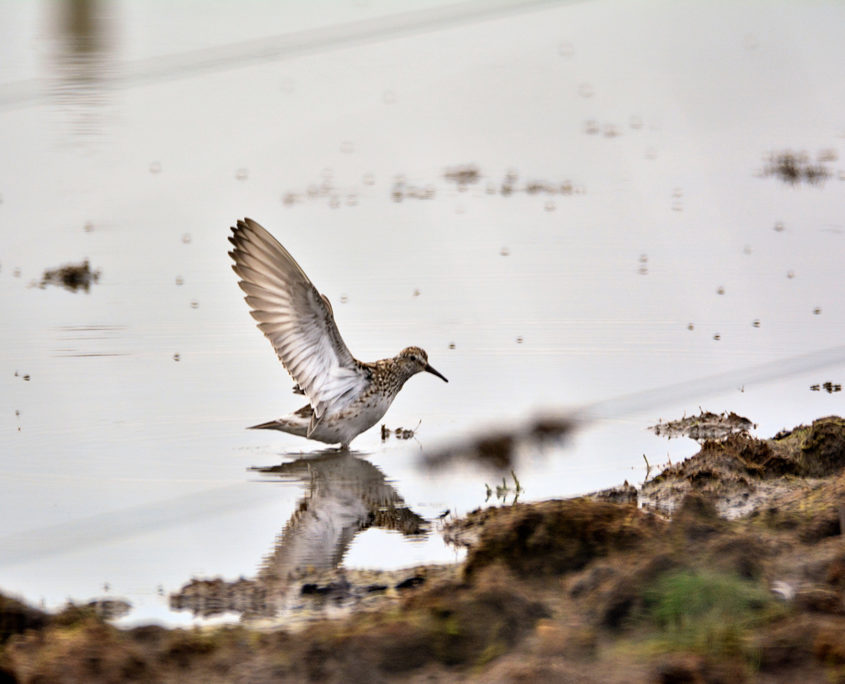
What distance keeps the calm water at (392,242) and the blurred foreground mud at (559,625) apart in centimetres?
93

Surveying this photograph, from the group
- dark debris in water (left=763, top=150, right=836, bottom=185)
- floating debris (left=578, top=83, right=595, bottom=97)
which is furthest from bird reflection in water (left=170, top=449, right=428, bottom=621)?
floating debris (left=578, top=83, right=595, bottom=97)

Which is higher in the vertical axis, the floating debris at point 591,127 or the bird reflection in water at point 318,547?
the floating debris at point 591,127

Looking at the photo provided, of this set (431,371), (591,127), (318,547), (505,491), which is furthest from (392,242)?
(318,547)

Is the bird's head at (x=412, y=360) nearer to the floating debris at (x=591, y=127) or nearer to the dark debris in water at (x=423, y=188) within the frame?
the dark debris in water at (x=423, y=188)

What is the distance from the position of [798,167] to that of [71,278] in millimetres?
8229

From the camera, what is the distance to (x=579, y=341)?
1029cm

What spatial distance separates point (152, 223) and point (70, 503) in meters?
7.14

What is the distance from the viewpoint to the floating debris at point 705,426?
26.5 feet

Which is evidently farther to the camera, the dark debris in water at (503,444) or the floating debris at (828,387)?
the floating debris at (828,387)

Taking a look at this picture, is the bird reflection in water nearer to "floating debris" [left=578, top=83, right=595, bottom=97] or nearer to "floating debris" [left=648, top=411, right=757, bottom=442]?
"floating debris" [left=648, top=411, right=757, bottom=442]

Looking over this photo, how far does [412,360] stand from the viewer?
8797 mm

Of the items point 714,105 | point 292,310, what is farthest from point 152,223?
point 714,105

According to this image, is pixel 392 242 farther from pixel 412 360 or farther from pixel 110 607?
pixel 110 607

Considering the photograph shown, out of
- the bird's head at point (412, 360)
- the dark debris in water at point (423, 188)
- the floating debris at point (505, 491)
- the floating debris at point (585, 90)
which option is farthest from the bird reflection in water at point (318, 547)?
the floating debris at point (585, 90)
